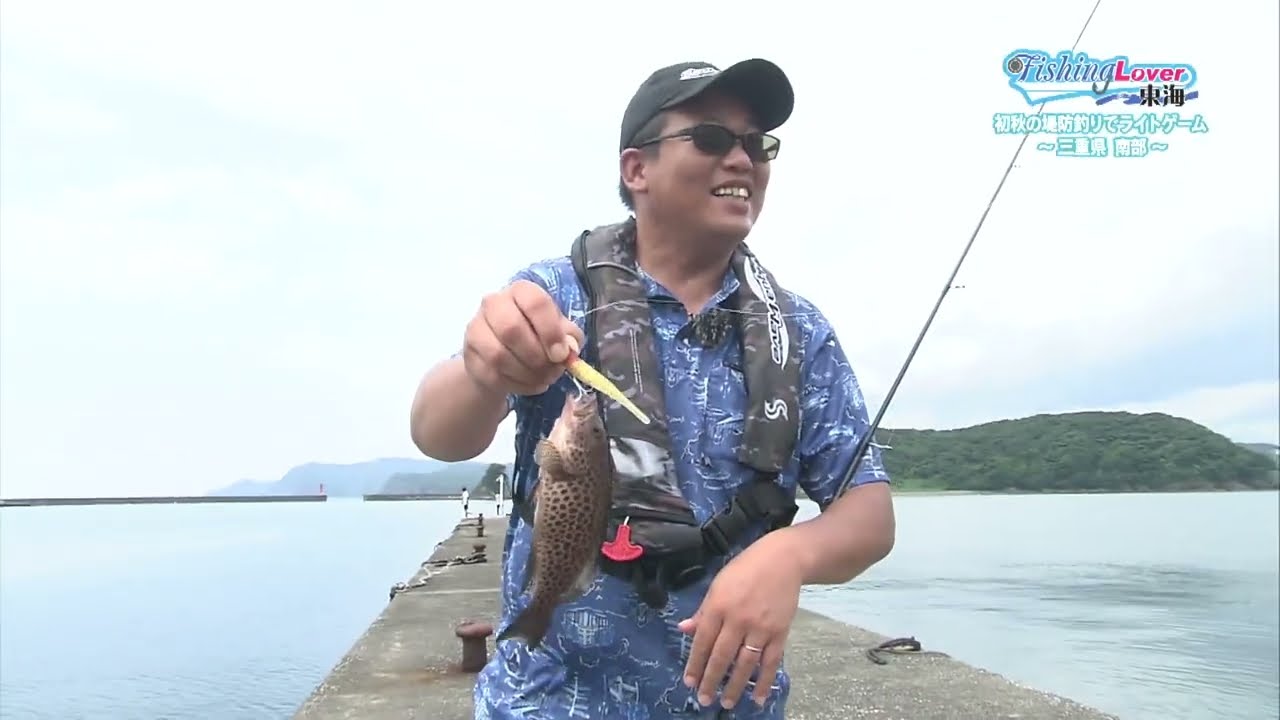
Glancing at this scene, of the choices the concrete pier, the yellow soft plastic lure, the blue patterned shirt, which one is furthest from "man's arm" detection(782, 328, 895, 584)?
the concrete pier

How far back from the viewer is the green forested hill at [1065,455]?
9.29 feet

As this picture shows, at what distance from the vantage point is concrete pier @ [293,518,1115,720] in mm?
5801

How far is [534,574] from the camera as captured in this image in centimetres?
172

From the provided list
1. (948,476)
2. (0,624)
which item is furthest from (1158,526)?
(948,476)

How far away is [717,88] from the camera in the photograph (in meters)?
1.98

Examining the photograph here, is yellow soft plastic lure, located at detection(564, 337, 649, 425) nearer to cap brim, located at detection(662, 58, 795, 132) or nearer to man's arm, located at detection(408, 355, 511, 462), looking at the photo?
man's arm, located at detection(408, 355, 511, 462)

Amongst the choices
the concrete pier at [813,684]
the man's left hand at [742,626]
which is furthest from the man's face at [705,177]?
the concrete pier at [813,684]

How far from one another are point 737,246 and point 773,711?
39.7 inches

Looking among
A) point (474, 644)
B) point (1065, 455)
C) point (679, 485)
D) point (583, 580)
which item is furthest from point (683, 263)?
point (474, 644)

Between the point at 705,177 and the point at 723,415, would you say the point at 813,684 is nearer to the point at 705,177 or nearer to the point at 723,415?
the point at 723,415

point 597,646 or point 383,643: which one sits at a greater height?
point 597,646

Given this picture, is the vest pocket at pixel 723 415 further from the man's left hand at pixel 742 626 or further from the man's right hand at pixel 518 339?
the man's right hand at pixel 518 339

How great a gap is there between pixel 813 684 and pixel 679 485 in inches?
205

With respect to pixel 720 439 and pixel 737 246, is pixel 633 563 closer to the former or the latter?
pixel 720 439
